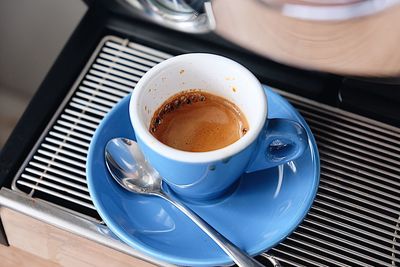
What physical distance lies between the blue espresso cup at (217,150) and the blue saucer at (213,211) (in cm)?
1

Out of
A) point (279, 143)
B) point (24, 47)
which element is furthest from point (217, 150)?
point (24, 47)

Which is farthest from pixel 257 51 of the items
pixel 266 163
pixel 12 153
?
pixel 12 153

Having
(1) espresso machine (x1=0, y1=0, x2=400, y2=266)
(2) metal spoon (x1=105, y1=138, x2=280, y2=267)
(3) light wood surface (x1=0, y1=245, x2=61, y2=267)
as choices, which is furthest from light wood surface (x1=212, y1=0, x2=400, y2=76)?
(3) light wood surface (x1=0, y1=245, x2=61, y2=267)

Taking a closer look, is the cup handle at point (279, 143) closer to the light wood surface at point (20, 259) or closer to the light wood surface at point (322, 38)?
the light wood surface at point (322, 38)

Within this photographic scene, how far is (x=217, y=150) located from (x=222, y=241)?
0.06 meters

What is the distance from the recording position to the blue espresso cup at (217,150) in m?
0.43

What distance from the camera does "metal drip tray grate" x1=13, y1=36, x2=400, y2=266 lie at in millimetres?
Answer: 473

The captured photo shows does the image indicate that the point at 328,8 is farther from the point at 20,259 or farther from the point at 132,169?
the point at 20,259

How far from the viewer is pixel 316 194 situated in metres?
0.49

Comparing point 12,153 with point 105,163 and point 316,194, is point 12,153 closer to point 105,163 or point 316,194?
point 105,163

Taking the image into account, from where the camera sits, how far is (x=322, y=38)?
17.1 inches

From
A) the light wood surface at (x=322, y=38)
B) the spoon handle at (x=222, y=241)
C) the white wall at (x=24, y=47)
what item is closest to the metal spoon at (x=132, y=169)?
the spoon handle at (x=222, y=241)

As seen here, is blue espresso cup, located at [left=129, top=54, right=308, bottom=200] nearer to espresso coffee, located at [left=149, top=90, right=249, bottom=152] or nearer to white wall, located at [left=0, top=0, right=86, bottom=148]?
espresso coffee, located at [left=149, top=90, right=249, bottom=152]

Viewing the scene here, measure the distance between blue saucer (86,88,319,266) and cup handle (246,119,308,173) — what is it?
19 mm
